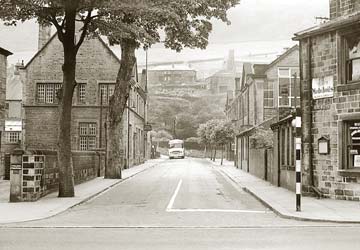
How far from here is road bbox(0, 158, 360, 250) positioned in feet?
33.7

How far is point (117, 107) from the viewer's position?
32.3 metres

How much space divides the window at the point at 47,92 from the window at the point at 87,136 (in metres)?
3.72

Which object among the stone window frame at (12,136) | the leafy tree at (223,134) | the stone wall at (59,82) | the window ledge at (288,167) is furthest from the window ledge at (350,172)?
the leafy tree at (223,134)

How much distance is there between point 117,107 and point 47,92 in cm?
1732

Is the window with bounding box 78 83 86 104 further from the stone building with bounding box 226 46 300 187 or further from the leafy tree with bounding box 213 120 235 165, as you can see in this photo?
the leafy tree with bounding box 213 120 235 165

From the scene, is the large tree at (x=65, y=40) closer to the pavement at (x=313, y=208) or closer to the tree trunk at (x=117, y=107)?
the pavement at (x=313, y=208)

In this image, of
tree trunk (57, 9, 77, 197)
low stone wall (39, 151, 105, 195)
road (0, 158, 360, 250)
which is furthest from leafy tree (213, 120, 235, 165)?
road (0, 158, 360, 250)

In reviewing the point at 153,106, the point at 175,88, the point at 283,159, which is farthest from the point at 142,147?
the point at 175,88

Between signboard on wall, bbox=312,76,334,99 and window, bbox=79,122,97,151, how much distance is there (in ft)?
92.5

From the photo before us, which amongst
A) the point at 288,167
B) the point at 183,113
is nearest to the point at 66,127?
the point at 288,167

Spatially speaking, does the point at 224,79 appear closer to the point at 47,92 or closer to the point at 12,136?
the point at 12,136

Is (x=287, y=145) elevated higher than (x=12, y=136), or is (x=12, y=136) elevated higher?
(x=12, y=136)

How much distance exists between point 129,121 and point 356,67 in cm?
3188

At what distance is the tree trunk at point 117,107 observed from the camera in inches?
1227
